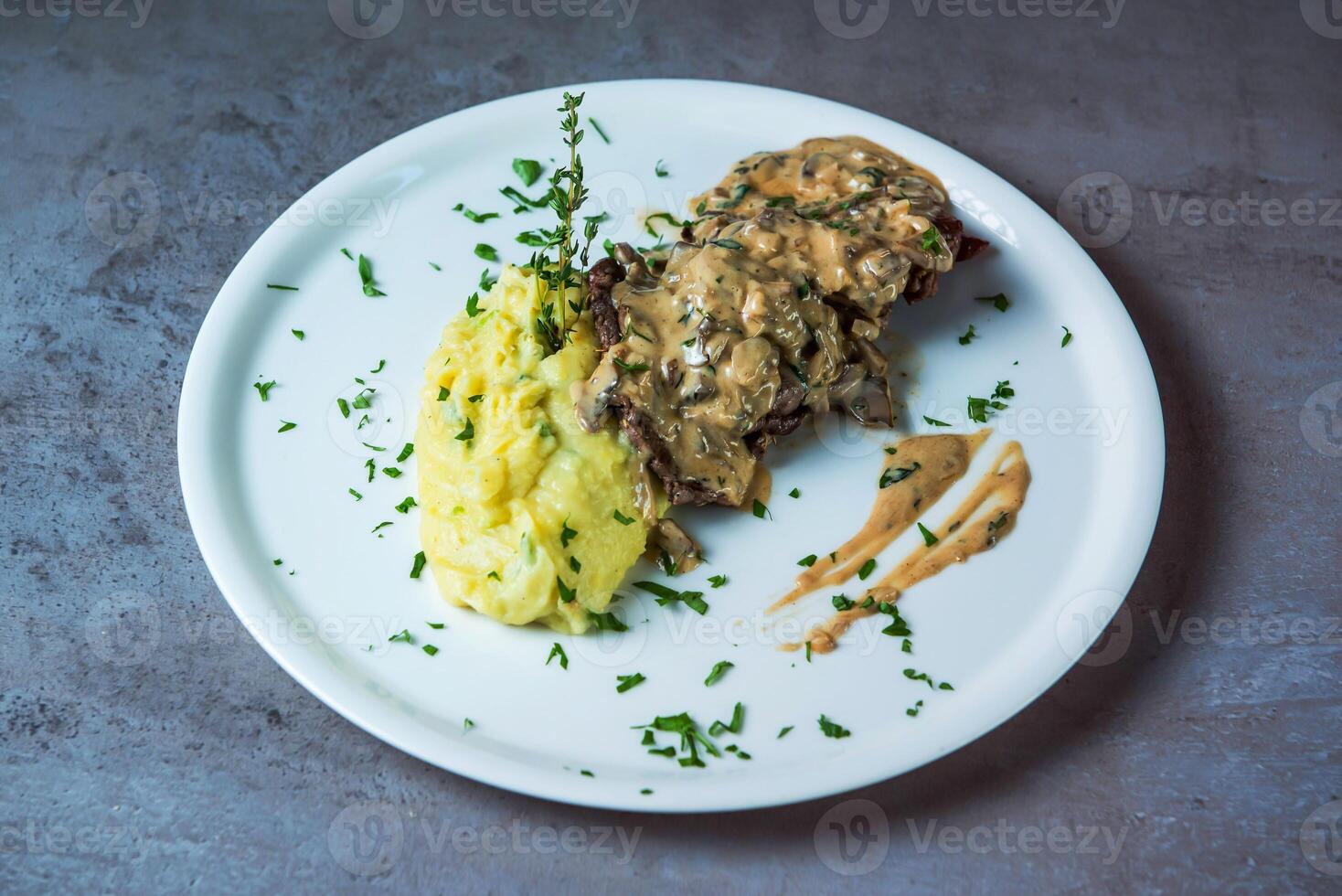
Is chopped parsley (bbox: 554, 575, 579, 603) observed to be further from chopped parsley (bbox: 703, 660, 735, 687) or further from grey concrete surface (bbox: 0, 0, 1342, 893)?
grey concrete surface (bbox: 0, 0, 1342, 893)

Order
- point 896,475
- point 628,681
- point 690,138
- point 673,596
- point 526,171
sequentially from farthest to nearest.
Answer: point 690,138
point 526,171
point 896,475
point 673,596
point 628,681

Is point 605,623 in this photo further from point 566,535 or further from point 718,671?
point 718,671

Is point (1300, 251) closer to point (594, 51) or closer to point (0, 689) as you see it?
point (594, 51)

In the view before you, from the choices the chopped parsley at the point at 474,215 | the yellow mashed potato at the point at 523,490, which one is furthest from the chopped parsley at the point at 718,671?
the chopped parsley at the point at 474,215

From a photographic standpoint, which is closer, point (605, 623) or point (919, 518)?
point (605, 623)

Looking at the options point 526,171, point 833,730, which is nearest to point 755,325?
point 833,730

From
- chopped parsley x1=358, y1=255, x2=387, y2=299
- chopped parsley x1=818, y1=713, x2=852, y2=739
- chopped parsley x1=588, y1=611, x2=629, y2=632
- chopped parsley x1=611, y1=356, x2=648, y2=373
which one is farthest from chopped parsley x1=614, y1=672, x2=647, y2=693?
chopped parsley x1=358, y1=255, x2=387, y2=299
